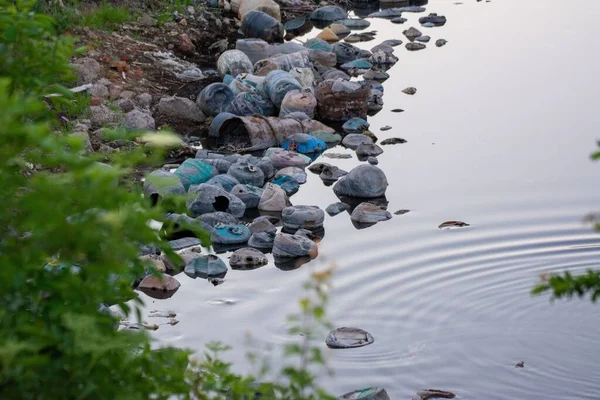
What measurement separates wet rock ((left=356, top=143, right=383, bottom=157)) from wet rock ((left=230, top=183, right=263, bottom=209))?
1396 millimetres

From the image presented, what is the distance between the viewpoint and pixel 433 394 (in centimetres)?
465

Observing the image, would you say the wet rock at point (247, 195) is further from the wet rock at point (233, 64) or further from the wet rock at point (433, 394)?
the wet rock at point (233, 64)

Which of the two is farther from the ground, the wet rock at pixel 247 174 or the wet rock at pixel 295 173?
the wet rock at pixel 247 174

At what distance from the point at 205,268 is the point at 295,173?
5.89 feet

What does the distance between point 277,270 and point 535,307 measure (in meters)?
1.60

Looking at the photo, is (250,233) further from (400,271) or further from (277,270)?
(400,271)

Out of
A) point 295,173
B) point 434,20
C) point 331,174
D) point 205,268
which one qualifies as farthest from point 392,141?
point 434,20

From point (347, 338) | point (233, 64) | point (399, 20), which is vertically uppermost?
point (347, 338)

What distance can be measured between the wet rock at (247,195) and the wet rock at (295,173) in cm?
49

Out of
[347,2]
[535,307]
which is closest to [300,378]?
[535,307]

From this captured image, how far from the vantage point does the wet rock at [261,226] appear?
659 cm

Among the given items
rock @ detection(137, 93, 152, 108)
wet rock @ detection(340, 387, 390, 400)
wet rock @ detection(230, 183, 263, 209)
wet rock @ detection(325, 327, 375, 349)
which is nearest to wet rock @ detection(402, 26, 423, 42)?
rock @ detection(137, 93, 152, 108)

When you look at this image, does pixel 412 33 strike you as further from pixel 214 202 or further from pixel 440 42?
pixel 214 202

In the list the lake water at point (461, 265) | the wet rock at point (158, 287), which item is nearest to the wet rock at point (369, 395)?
the lake water at point (461, 265)
